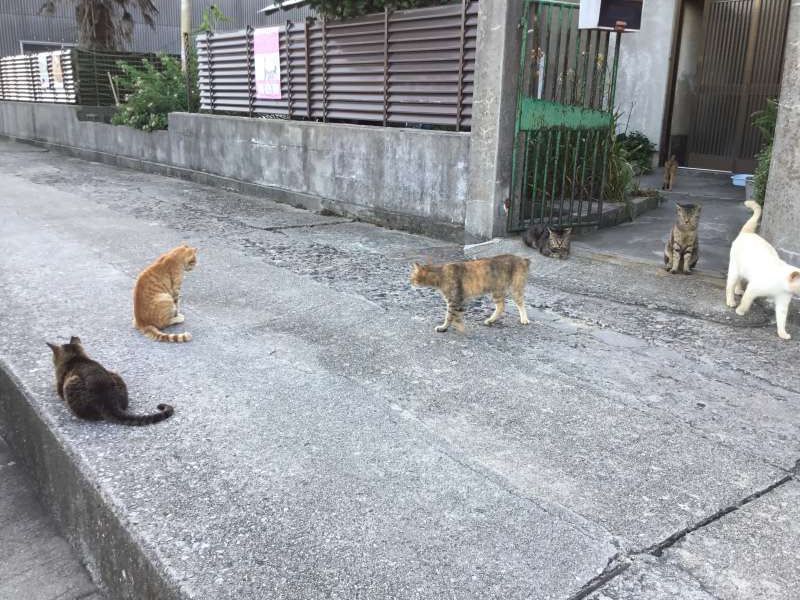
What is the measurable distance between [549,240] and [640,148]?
6.40 meters

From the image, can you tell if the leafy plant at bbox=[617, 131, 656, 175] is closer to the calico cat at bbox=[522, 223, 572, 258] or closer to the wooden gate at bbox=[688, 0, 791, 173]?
the wooden gate at bbox=[688, 0, 791, 173]

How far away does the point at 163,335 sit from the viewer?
4.42 metres

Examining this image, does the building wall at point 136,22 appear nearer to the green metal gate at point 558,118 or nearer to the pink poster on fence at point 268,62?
the pink poster on fence at point 268,62

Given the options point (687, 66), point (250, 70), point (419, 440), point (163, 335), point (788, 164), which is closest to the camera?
point (419, 440)

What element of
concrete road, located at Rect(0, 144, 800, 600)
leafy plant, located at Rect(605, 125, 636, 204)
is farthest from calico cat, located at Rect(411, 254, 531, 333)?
leafy plant, located at Rect(605, 125, 636, 204)

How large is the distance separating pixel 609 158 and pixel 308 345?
5.24m

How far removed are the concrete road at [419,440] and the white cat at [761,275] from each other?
167mm

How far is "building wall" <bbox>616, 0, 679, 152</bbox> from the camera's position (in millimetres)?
11898

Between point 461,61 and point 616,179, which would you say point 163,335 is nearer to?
point 461,61

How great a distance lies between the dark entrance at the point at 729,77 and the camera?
11.4 metres

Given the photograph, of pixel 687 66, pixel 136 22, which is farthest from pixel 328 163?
pixel 136 22

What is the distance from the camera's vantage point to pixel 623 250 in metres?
6.71

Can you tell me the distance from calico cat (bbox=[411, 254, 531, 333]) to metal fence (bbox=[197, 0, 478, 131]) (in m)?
3.22

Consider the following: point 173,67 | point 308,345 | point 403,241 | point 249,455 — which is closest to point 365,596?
point 249,455
